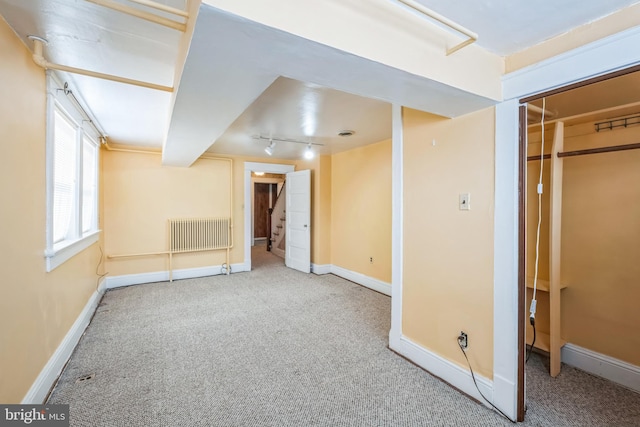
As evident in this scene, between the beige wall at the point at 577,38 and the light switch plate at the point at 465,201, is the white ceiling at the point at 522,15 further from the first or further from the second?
the light switch plate at the point at 465,201

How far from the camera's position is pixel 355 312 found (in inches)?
129

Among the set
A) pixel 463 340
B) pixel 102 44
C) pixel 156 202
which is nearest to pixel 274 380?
pixel 463 340

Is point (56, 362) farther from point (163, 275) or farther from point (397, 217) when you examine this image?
point (397, 217)

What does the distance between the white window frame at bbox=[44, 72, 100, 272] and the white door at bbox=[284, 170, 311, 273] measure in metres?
3.06

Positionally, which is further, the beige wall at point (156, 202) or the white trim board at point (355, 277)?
the beige wall at point (156, 202)

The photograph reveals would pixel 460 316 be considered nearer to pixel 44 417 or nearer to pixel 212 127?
pixel 212 127

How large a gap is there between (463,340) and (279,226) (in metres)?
5.89

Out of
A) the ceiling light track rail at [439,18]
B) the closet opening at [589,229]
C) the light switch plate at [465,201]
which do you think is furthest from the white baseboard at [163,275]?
the ceiling light track rail at [439,18]

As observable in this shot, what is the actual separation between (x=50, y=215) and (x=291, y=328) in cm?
217

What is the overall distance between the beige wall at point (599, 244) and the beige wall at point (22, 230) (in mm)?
3580

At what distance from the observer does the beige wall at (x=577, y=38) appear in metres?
1.21

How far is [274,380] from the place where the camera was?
78.6 inches

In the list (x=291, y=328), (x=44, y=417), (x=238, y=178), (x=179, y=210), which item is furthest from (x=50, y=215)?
(x=238, y=178)

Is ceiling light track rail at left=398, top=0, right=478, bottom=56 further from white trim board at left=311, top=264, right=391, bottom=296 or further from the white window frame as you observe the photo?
white trim board at left=311, top=264, right=391, bottom=296
